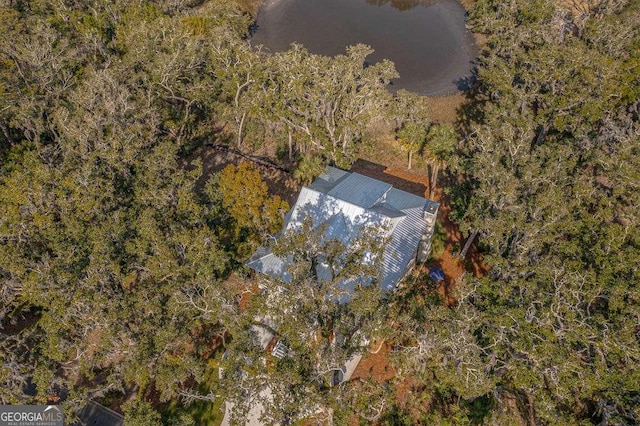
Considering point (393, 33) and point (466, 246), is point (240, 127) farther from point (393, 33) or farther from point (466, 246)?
point (393, 33)

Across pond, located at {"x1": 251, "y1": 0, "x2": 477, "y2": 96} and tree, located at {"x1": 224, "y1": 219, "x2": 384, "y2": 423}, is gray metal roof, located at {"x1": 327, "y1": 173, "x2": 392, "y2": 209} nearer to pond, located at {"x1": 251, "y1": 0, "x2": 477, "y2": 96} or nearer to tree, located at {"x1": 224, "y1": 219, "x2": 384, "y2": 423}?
tree, located at {"x1": 224, "y1": 219, "x2": 384, "y2": 423}

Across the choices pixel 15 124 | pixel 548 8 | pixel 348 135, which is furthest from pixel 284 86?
pixel 548 8

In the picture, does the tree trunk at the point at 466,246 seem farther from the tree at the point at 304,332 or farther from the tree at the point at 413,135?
the tree at the point at 304,332

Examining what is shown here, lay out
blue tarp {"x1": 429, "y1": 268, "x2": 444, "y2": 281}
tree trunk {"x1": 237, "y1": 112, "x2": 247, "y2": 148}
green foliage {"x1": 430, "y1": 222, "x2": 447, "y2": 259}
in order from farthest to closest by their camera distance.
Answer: tree trunk {"x1": 237, "y1": 112, "x2": 247, "y2": 148} < green foliage {"x1": 430, "y1": 222, "x2": 447, "y2": 259} < blue tarp {"x1": 429, "y1": 268, "x2": 444, "y2": 281}

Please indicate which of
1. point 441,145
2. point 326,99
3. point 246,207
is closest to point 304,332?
point 246,207

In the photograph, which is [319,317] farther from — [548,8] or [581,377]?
[548,8]

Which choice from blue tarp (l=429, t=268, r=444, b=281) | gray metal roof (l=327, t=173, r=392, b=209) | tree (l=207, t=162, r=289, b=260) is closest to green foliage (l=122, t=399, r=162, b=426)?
tree (l=207, t=162, r=289, b=260)
